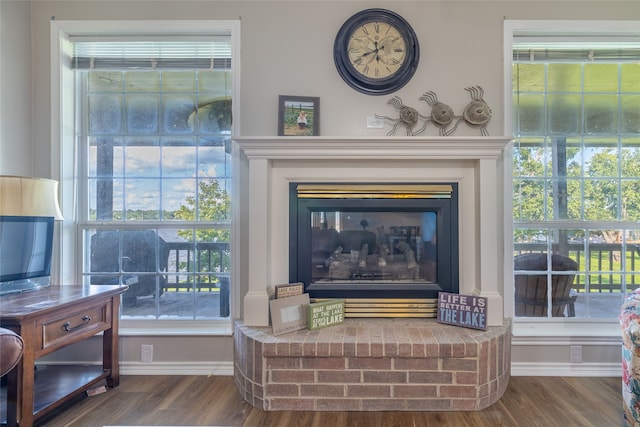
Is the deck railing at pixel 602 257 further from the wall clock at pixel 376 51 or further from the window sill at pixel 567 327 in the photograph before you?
the wall clock at pixel 376 51

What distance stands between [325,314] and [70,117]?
7.67ft

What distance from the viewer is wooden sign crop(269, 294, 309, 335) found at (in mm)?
1940

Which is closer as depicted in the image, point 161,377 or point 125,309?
point 161,377

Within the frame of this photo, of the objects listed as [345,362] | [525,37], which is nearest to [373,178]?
[345,362]

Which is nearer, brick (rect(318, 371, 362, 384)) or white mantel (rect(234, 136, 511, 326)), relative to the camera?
brick (rect(318, 371, 362, 384))

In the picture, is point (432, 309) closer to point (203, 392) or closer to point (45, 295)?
point (203, 392)

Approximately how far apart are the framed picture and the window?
58.6 inches

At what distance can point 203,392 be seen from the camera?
2.04m

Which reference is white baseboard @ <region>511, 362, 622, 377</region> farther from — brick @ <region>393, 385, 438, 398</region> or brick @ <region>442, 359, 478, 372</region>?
brick @ <region>393, 385, 438, 398</region>

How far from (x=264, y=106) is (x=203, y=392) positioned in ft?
6.36

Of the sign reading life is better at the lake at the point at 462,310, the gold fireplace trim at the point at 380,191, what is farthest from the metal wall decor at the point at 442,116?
the sign reading life is better at the lake at the point at 462,310

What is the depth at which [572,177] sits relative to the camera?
7.81ft

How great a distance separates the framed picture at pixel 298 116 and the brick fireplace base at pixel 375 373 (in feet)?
4.41

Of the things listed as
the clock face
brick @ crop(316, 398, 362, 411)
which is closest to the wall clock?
the clock face
